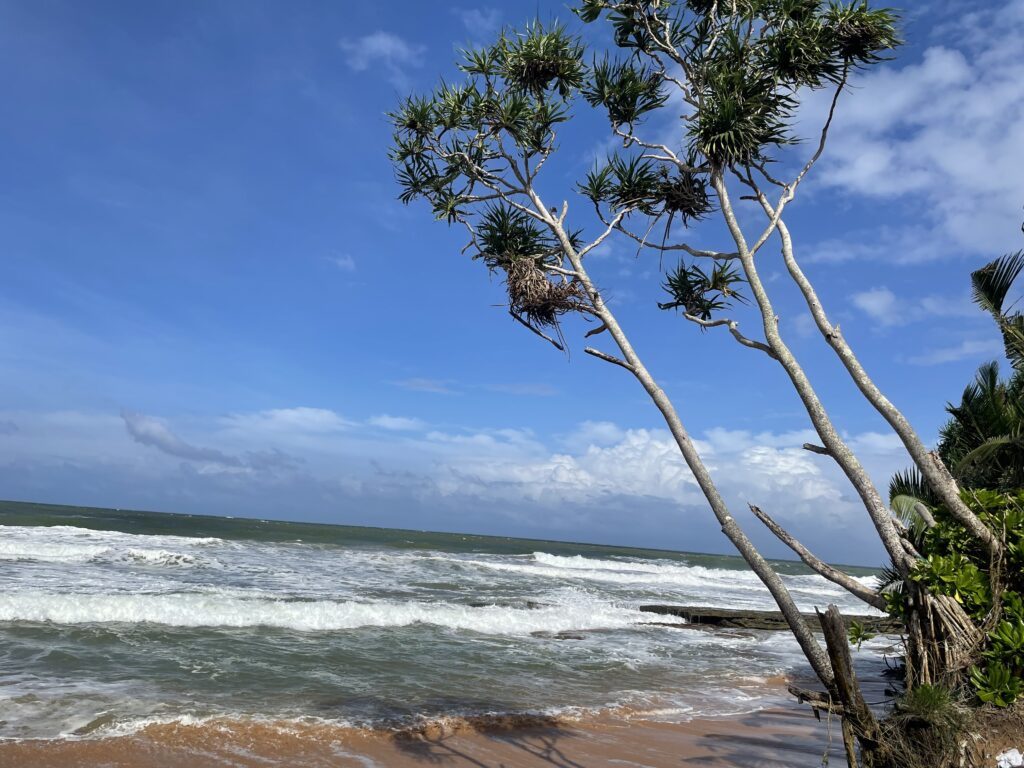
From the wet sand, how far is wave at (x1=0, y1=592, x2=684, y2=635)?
21.2 feet

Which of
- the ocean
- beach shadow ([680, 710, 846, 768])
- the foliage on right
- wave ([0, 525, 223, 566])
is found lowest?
wave ([0, 525, 223, 566])

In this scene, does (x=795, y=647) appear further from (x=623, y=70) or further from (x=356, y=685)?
(x=623, y=70)

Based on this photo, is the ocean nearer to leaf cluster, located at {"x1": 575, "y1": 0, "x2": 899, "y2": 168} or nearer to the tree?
the tree

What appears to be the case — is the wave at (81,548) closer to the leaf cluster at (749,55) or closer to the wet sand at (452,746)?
the wet sand at (452,746)

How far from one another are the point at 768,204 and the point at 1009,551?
2865 millimetres

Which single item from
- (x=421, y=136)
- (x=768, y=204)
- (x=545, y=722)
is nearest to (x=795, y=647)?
(x=545, y=722)

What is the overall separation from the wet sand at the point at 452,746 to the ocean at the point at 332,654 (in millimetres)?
386

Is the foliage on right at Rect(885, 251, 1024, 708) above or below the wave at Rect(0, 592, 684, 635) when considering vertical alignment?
above

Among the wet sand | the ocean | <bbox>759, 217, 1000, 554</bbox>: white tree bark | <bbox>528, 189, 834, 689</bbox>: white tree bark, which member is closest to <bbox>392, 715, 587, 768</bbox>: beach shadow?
the wet sand

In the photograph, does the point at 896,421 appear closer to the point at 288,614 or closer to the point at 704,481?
the point at 704,481

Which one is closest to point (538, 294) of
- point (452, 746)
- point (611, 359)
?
point (611, 359)

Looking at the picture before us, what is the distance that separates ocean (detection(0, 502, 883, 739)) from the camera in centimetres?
834

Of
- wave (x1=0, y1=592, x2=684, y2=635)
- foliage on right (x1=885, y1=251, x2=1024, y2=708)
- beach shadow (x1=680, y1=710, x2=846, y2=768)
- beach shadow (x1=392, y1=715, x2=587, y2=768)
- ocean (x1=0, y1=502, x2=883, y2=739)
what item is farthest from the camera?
wave (x1=0, y1=592, x2=684, y2=635)

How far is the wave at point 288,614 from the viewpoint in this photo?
516 inches
